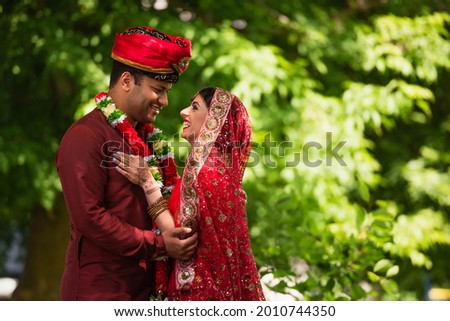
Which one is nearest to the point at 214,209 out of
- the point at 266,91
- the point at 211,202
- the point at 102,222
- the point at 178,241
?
the point at 211,202

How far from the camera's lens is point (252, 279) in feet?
11.9

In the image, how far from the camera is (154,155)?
368 cm

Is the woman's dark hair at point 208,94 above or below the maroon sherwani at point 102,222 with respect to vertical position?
above

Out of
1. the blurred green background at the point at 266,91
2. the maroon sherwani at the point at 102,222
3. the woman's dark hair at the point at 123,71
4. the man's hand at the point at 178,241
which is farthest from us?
the blurred green background at the point at 266,91

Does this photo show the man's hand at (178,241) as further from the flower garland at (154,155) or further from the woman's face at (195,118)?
the woman's face at (195,118)

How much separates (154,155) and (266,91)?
306 centimetres

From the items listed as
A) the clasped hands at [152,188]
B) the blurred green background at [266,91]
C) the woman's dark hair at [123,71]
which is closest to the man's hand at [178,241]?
the clasped hands at [152,188]

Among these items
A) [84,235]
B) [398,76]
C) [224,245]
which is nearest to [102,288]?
[84,235]

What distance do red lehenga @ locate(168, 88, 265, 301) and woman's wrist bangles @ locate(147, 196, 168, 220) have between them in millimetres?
56

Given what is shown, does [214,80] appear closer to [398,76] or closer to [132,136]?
[398,76]

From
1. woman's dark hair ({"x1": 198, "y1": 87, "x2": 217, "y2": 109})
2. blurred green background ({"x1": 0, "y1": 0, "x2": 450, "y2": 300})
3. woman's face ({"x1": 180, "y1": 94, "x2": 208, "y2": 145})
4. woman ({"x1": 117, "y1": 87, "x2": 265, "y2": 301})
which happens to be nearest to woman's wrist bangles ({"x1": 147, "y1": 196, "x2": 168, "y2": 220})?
woman ({"x1": 117, "y1": 87, "x2": 265, "y2": 301})

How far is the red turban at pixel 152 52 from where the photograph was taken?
3.51m

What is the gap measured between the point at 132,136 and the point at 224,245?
0.60 m

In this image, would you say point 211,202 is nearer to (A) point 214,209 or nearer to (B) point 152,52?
(A) point 214,209
